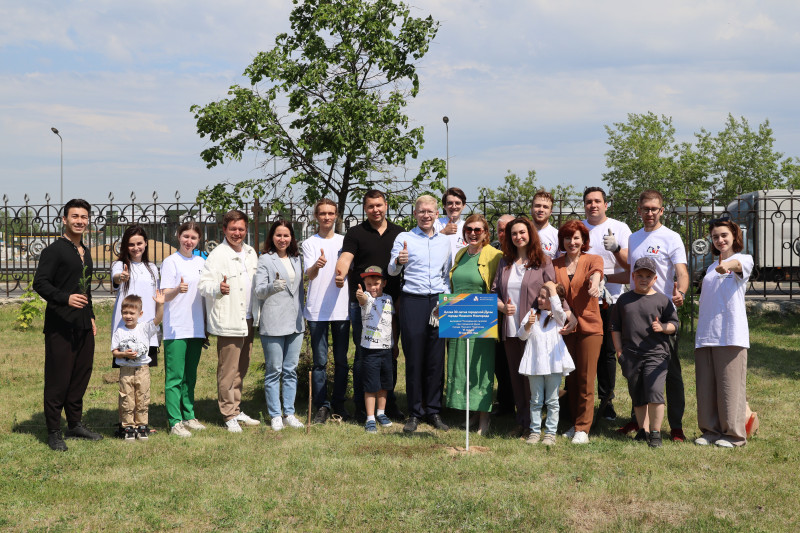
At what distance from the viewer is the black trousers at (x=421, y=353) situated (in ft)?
21.6

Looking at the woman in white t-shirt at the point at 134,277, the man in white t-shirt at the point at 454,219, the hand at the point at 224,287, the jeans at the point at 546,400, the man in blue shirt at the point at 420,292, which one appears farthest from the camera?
the man in white t-shirt at the point at 454,219

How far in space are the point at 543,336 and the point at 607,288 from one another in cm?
107

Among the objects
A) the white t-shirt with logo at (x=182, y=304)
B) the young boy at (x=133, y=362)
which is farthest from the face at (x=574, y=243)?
the young boy at (x=133, y=362)

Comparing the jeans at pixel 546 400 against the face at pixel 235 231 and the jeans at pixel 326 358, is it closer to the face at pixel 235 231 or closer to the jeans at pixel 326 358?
the jeans at pixel 326 358

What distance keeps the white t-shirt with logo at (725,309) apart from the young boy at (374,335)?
2.66 metres

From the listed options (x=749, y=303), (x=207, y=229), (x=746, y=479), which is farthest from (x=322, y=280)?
(x=749, y=303)

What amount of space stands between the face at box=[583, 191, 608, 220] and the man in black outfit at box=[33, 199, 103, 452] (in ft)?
14.2

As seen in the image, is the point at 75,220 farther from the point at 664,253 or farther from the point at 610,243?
the point at 664,253

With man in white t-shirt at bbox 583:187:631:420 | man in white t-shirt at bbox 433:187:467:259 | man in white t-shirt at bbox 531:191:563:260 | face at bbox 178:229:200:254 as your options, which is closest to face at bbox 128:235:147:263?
face at bbox 178:229:200:254

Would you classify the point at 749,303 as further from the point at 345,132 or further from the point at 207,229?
the point at 207,229

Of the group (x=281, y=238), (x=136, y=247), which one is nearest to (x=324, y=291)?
(x=281, y=238)

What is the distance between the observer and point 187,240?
6.58m

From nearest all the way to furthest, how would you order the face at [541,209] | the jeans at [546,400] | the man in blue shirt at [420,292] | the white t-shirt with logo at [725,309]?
the white t-shirt with logo at [725,309], the jeans at [546,400], the man in blue shirt at [420,292], the face at [541,209]

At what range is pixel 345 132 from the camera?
413 inches
